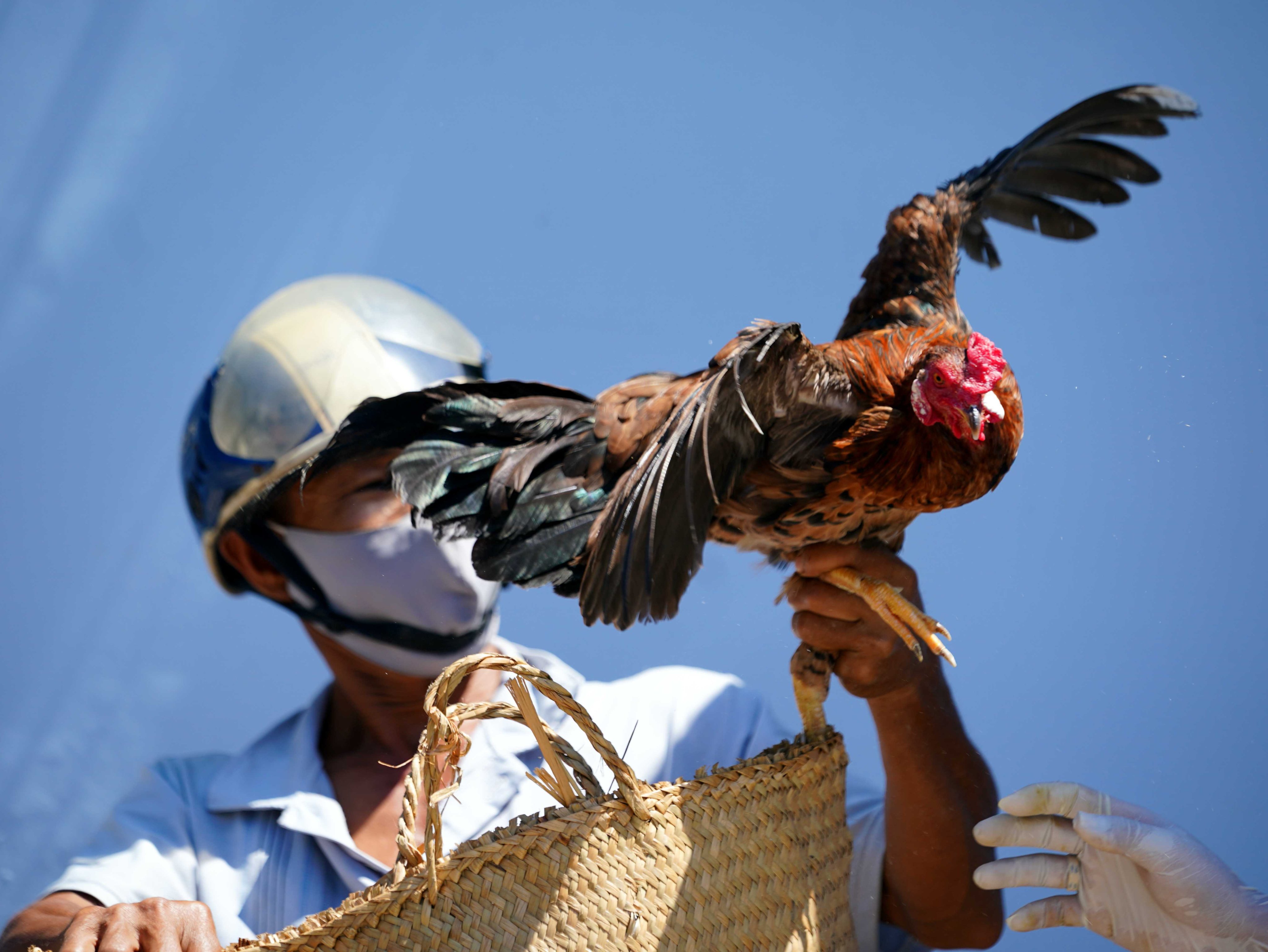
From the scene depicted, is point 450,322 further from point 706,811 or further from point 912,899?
point 912,899

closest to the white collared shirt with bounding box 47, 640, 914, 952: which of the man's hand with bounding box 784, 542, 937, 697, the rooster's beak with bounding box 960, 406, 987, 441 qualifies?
the man's hand with bounding box 784, 542, 937, 697

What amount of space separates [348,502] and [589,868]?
0.98 m

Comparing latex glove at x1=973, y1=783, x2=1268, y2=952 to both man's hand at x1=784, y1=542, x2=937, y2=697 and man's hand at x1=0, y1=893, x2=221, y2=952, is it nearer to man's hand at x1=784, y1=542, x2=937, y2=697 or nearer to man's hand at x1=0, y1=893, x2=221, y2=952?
man's hand at x1=784, y1=542, x2=937, y2=697

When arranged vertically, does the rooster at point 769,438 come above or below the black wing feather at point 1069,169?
below

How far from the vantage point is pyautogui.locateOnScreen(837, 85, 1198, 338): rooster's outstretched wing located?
1411 millimetres

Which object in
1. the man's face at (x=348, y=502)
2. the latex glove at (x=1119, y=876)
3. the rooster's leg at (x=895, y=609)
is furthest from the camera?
the man's face at (x=348, y=502)

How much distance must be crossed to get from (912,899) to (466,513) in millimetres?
887

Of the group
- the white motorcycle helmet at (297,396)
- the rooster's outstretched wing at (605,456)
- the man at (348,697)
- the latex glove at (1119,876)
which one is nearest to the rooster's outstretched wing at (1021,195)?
the rooster's outstretched wing at (605,456)

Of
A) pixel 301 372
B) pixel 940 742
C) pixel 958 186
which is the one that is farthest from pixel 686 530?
pixel 301 372

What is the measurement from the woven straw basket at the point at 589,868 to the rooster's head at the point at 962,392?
1.58 ft

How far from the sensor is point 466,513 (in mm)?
1297

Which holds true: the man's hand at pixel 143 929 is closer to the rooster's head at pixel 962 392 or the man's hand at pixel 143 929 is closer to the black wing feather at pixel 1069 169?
the rooster's head at pixel 962 392

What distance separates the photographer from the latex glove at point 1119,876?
978 millimetres

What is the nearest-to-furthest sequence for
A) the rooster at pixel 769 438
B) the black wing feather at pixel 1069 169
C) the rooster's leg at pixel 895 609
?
the rooster at pixel 769 438, the rooster's leg at pixel 895 609, the black wing feather at pixel 1069 169
